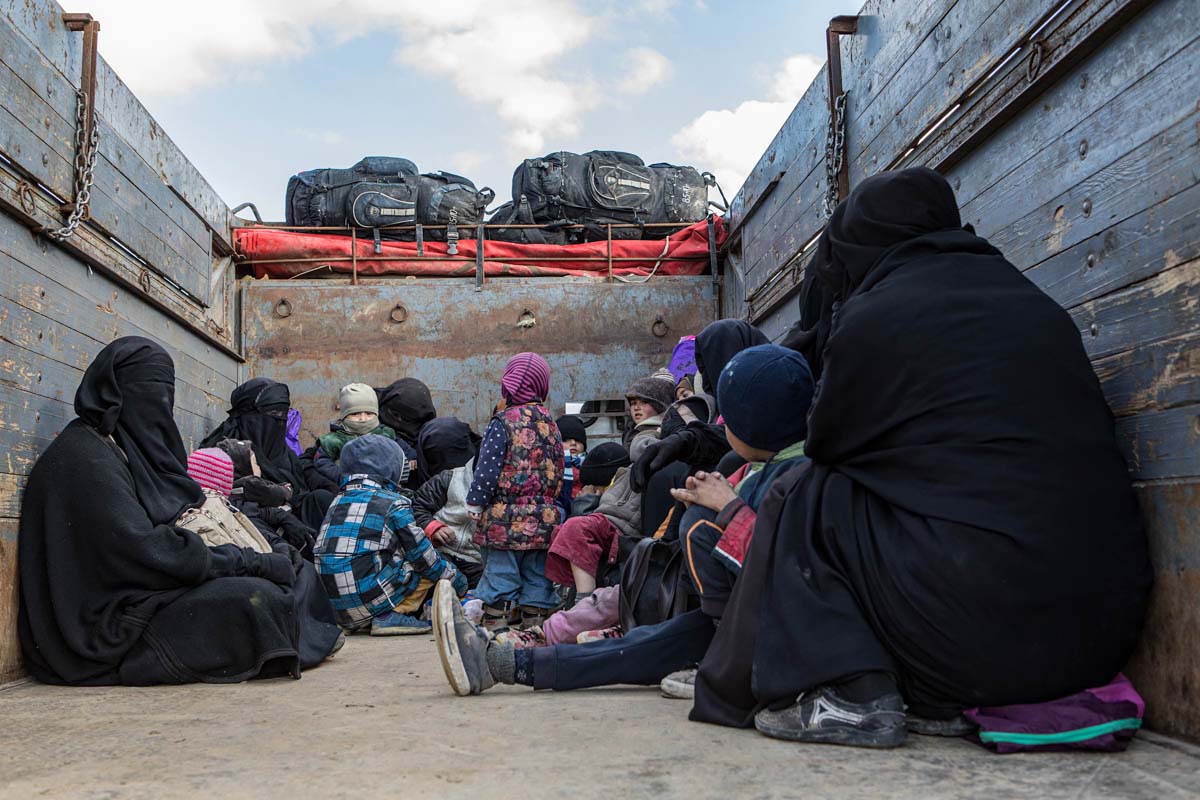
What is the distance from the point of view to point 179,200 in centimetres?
610

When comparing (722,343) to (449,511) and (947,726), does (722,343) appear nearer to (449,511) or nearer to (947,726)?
(947,726)

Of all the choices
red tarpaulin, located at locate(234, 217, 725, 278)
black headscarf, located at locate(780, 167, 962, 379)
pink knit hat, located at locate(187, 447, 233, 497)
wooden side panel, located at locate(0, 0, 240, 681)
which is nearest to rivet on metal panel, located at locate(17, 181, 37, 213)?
wooden side panel, located at locate(0, 0, 240, 681)

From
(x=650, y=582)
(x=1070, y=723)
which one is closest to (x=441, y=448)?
(x=650, y=582)

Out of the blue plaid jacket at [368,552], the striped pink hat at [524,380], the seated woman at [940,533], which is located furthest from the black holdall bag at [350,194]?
the seated woman at [940,533]

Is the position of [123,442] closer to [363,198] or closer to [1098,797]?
[1098,797]

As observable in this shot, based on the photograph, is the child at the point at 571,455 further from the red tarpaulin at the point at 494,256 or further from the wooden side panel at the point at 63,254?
the wooden side panel at the point at 63,254

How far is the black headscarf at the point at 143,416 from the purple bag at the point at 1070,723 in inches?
113

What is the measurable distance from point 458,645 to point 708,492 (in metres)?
0.83

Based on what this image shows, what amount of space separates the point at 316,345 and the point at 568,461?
262 centimetres

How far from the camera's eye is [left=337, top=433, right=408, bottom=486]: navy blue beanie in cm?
523

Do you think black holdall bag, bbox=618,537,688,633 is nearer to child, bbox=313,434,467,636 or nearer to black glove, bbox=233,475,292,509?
child, bbox=313,434,467,636

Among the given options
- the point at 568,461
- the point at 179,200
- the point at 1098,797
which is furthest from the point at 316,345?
the point at 1098,797

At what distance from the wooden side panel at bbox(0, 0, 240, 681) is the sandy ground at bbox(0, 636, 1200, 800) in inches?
47.0

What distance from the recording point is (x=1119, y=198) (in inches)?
96.9
